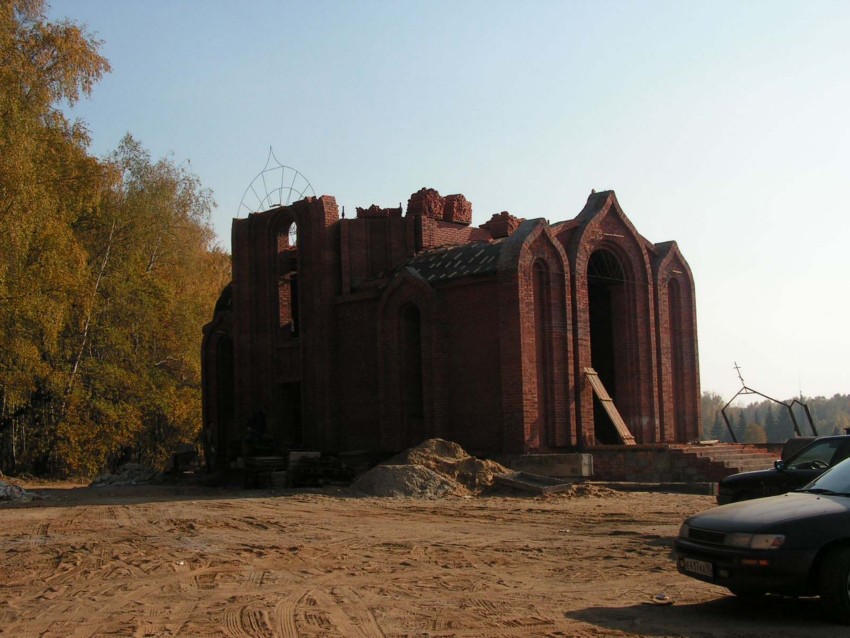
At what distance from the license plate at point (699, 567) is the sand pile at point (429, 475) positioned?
12174 millimetres

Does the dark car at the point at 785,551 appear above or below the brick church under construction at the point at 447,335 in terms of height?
below

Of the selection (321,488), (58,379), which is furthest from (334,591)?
(58,379)

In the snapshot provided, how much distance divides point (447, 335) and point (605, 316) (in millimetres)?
6077

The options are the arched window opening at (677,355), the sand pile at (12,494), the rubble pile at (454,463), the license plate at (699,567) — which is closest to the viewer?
the license plate at (699,567)

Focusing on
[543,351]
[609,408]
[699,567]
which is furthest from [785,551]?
[609,408]

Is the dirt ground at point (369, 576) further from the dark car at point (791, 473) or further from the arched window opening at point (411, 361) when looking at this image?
the arched window opening at point (411, 361)

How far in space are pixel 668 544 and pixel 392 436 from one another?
13.8m

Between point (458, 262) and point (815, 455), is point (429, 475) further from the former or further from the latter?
point (815, 455)

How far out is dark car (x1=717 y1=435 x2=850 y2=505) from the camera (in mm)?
12344

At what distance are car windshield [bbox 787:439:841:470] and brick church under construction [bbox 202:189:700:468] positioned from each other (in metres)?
10.9

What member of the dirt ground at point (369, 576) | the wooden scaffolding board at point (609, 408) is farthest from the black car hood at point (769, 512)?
the wooden scaffolding board at point (609, 408)

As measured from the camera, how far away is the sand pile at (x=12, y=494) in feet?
73.7

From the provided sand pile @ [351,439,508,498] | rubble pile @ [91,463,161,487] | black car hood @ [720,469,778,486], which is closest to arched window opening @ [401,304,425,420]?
sand pile @ [351,439,508,498]

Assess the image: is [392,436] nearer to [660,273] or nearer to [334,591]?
[660,273]
